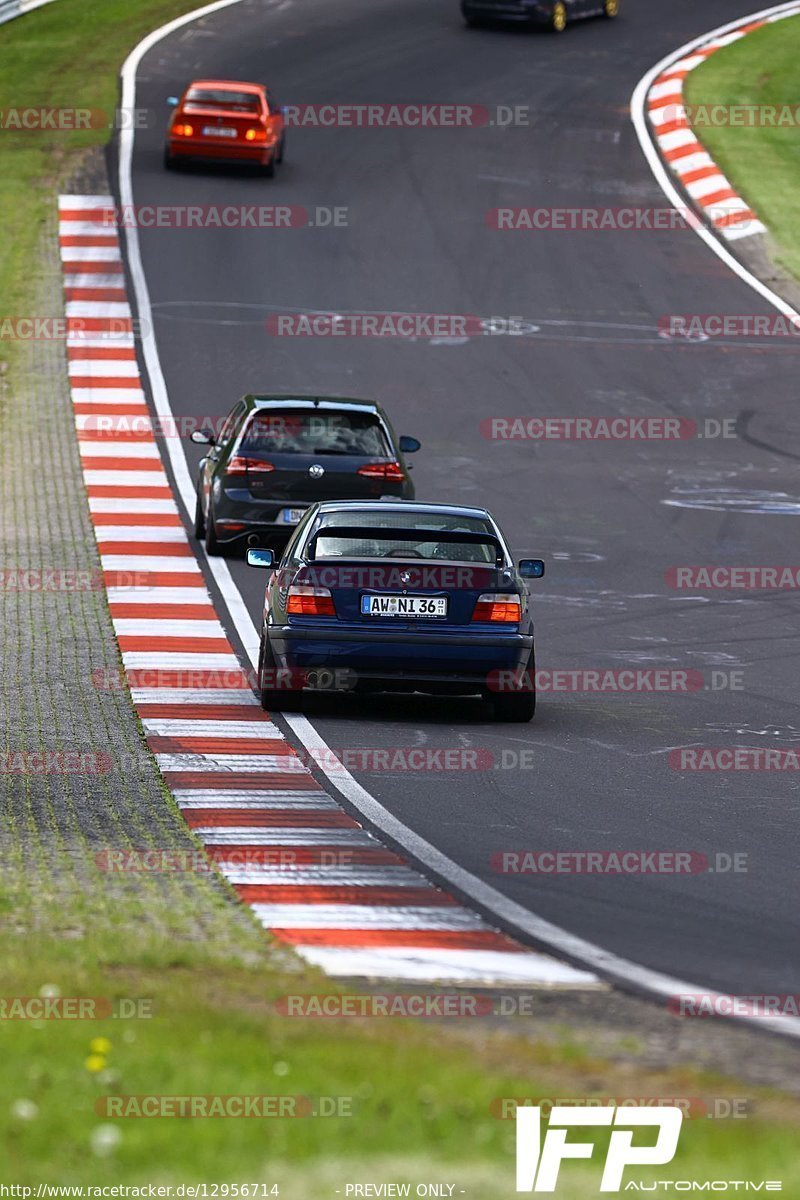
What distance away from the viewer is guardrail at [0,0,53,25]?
1903 inches

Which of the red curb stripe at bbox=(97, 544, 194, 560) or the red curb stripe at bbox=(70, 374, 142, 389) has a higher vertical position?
the red curb stripe at bbox=(97, 544, 194, 560)

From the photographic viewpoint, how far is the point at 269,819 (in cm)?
1099

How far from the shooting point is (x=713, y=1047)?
6941 mm

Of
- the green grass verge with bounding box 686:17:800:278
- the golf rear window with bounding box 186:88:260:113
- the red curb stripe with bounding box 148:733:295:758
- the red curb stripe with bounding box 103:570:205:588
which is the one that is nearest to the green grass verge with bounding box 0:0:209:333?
the golf rear window with bounding box 186:88:260:113

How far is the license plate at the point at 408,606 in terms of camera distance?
45.9ft

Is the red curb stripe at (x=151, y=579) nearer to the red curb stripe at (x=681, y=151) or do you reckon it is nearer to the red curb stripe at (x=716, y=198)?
the red curb stripe at (x=716, y=198)

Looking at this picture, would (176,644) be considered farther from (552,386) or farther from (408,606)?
(552,386)

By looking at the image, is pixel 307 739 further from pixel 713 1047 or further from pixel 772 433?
pixel 772 433

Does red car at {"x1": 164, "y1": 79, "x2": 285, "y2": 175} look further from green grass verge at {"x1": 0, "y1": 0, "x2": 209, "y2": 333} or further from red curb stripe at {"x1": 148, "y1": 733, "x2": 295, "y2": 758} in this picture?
red curb stripe at {"x1": 148, "y1": 733, "x2": 295, "y2": 758}

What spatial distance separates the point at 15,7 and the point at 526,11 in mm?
11570

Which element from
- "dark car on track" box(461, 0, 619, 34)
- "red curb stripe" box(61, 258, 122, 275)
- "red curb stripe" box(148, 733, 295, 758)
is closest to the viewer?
"red curb stripe" box(148, 733, 295, 758)

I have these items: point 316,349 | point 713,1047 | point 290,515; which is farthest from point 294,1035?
point 316,349

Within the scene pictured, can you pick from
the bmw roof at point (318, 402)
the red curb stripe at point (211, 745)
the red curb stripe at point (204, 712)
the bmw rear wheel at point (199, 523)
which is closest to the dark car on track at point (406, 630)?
the red curb stripe at point (204, 712)

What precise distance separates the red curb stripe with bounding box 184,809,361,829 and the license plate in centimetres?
292
